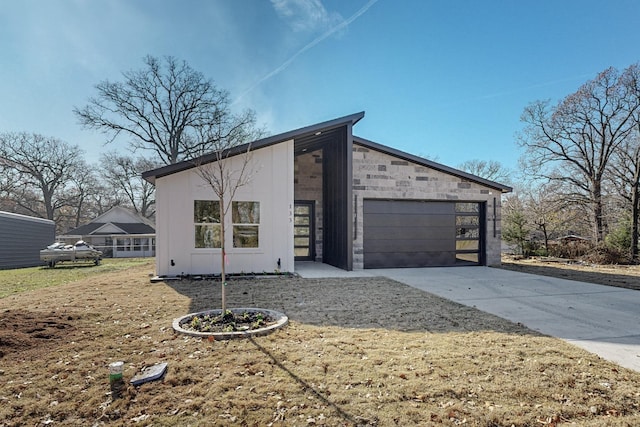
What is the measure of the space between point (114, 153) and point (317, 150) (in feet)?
71.8

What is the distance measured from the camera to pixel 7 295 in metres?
7.24

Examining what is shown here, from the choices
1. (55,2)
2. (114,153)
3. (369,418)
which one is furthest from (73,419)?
(114,153)

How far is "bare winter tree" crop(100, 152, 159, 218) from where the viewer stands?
87.5 ft

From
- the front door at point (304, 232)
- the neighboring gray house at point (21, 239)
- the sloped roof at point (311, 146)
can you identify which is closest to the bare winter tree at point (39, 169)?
the neighboring gray house at point (21, 239)

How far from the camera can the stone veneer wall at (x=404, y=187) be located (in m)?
10.3

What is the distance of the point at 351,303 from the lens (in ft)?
18.6

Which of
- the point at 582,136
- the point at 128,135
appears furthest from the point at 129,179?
the point at 582,136

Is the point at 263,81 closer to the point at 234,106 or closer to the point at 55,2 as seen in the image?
the point at 234,106

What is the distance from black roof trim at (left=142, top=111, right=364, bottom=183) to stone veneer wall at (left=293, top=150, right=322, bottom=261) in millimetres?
2949

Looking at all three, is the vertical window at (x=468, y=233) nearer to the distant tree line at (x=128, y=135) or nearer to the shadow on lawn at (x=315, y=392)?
the shadow on lawn at (x=315, y=392)

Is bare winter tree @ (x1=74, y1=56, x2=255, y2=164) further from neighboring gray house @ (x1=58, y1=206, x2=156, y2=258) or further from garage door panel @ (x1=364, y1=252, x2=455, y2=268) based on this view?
garage door panel @ (x1=364, y1=252, x2=455, y2=268)

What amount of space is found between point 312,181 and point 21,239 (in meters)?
14.7

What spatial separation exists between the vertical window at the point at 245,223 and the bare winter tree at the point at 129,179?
688 inches

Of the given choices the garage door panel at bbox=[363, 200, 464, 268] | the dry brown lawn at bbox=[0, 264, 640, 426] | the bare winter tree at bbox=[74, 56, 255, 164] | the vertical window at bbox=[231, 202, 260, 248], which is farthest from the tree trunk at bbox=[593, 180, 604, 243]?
the bare winter tree at bbox=[74, 56, 255, 164]
